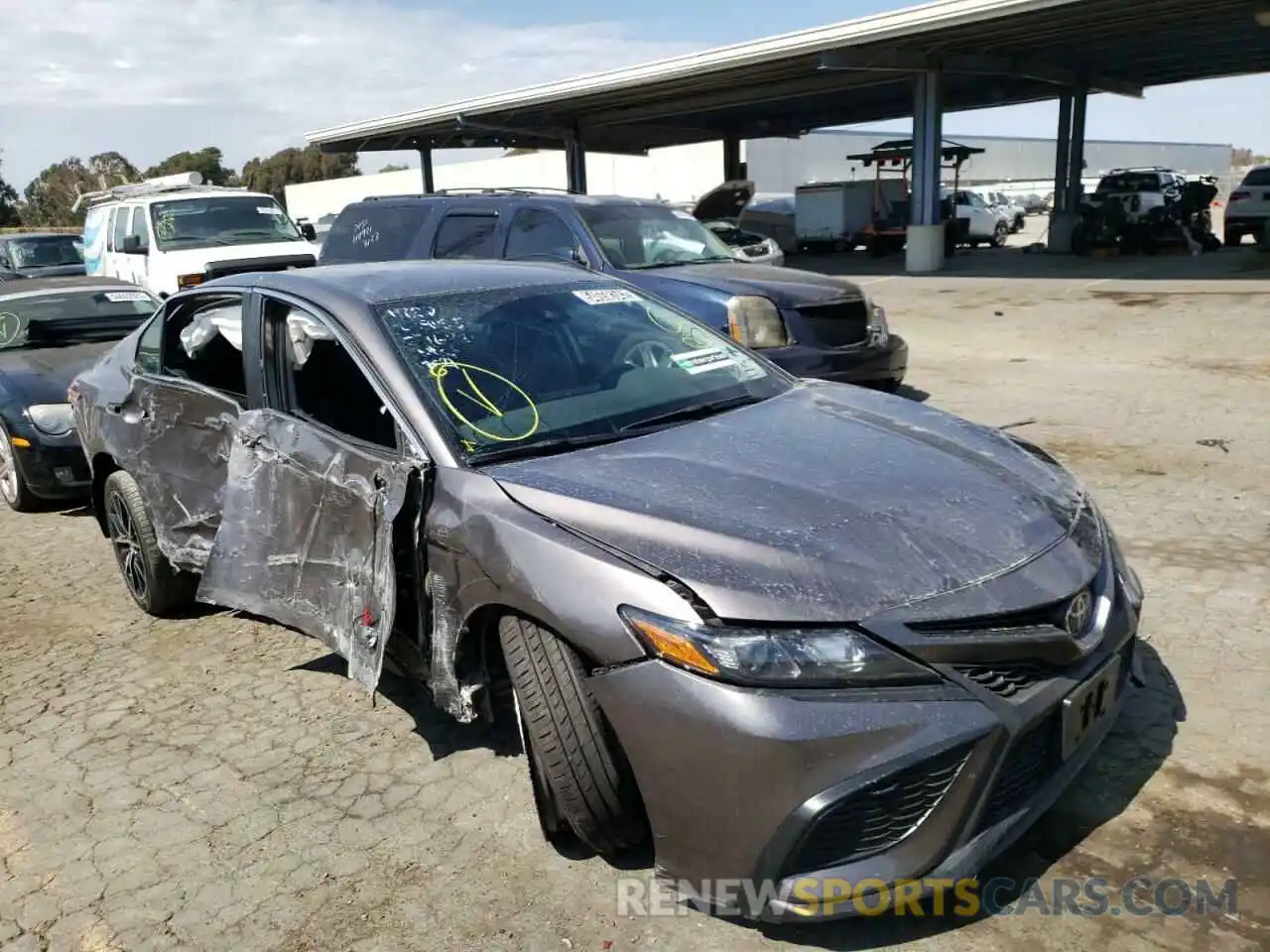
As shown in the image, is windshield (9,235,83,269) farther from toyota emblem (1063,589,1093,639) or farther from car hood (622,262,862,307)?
toyota emblem (1063,589,1093,639)

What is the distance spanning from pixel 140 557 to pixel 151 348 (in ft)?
3.23

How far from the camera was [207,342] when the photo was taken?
14.8ft

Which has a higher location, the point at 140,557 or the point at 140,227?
the point at 140,227

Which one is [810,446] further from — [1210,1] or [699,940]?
[1210,1]

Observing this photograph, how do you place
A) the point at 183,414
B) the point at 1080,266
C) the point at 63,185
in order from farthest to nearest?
the point at 63,185
the point at 1080,266
the point at 183,414

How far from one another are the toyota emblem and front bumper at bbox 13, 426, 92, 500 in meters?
6.07

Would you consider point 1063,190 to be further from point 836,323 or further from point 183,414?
point 183,414

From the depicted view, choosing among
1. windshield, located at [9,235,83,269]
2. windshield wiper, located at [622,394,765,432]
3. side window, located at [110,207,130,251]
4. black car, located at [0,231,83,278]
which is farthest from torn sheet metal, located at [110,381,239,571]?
windshield, located at [9,235,83,269]

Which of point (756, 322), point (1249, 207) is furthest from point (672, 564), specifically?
point (1249, 207)

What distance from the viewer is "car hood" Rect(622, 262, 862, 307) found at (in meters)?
7.58

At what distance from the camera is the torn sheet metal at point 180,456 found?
4090 mm

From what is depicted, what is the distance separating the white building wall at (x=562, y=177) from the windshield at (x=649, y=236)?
95.0 ft

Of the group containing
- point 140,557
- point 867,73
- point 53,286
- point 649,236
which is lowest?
point 140,557

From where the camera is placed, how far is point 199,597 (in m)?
3.96
